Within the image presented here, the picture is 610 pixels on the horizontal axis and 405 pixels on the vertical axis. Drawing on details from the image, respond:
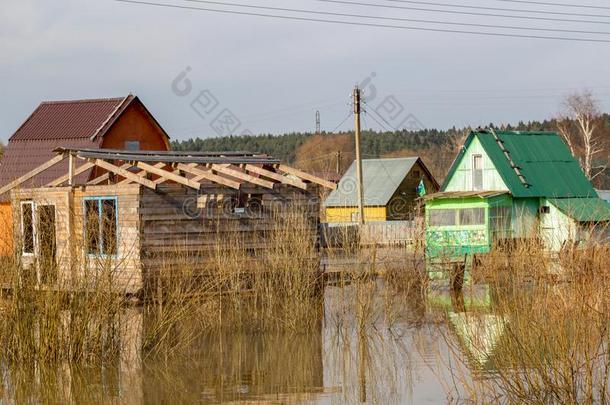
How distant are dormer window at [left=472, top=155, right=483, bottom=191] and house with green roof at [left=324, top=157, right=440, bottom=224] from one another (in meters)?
17.5

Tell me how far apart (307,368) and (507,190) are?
24886 millimetres

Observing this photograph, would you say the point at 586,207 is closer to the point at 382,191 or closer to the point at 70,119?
the point at 70,119

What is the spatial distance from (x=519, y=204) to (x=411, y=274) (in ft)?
61.8

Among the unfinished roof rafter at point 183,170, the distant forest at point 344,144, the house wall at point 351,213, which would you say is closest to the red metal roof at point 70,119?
the unfinished roof rafter at point 183,170

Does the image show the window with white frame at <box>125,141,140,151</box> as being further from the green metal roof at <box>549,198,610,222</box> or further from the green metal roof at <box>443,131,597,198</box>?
the green metal roof at <box>549,198,610,222</box>

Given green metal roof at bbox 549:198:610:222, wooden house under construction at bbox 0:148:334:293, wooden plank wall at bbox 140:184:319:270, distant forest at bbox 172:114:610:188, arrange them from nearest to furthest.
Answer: wooden house under construction at bbox 0:148:334:293, wooden plank wall at bbox 140:184:319:270, green metal roof at bbox 549:198:610:222, distant forest at bbox 172:114:610:188

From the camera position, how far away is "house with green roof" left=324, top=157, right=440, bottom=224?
5659 centimetres

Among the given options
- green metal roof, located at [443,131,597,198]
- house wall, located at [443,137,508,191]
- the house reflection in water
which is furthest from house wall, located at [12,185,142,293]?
house wall, located at [443,137,508,191]

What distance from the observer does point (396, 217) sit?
57750mm

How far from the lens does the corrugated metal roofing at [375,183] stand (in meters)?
56.7

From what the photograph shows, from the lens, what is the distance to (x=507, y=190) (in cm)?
3622

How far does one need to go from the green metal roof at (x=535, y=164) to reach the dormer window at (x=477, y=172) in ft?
2.10

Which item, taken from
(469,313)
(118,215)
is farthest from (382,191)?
(469,313)

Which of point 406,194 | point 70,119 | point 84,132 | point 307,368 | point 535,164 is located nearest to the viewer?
→ point 307,368
